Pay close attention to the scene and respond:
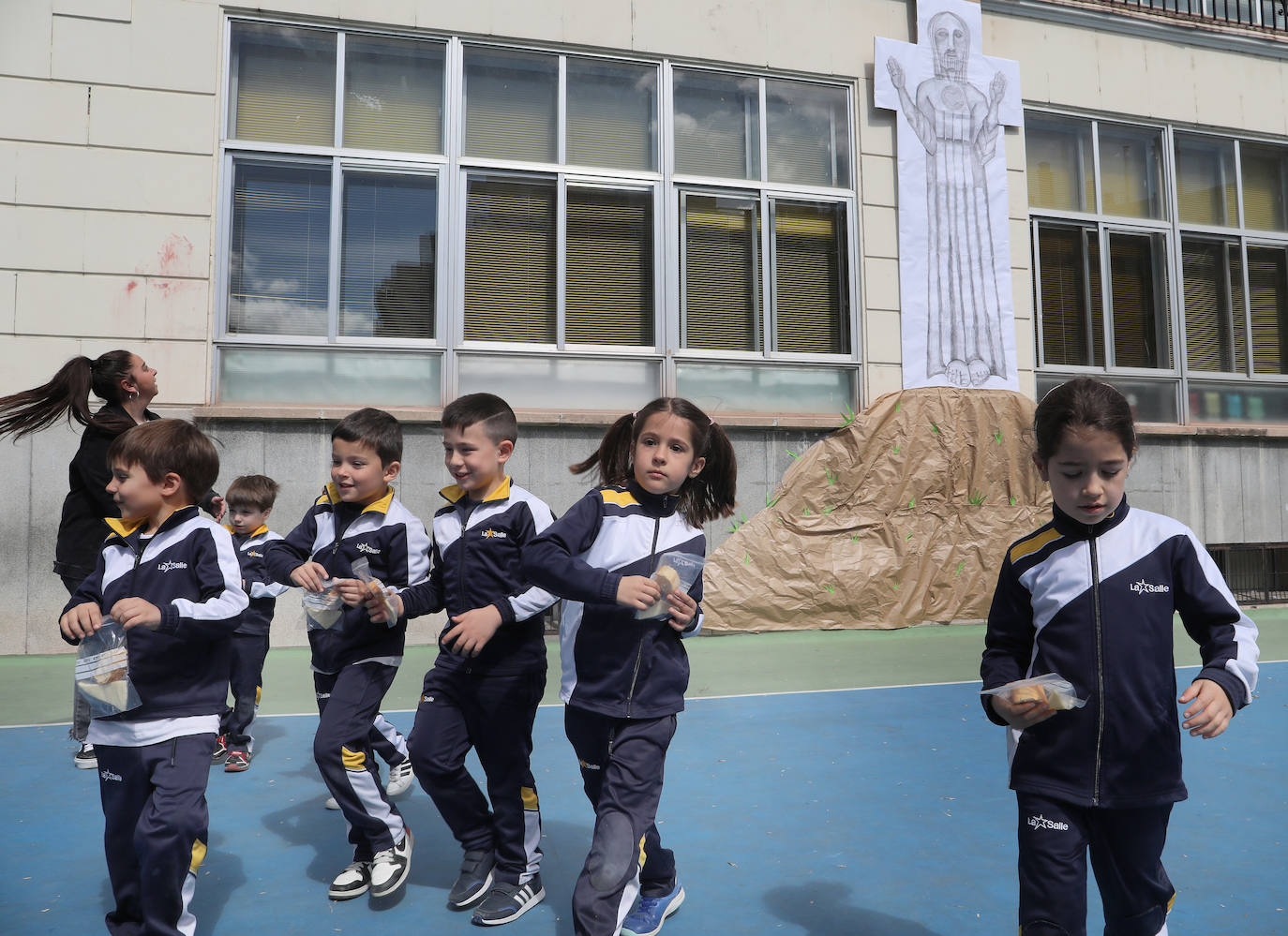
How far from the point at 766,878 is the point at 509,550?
1.54 meters

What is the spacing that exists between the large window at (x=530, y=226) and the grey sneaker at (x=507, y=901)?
293 inches

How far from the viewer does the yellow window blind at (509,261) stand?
10.7 meters

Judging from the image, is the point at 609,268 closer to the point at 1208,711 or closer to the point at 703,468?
the point at 703,468

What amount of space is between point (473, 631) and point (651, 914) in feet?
3.61

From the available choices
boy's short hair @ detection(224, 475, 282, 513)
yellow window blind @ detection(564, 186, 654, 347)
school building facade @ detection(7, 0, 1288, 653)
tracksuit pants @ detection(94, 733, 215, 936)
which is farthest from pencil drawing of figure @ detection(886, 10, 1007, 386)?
tracksuit pants @ detection(94, 733, 215, 936)

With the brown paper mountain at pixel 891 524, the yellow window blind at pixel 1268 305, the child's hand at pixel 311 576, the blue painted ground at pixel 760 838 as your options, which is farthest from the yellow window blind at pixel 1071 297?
the child's hand at pixel 311 576

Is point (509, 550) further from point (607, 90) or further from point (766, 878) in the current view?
point (607, 90)

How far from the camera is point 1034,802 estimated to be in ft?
8.18

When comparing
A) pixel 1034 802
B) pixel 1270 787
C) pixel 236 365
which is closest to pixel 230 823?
pixel 1034 802

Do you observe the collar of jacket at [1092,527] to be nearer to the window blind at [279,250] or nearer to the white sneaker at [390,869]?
the white sneaker at [390,869]

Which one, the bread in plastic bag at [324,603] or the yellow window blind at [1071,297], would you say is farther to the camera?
the yellow window blind at [1071,297]

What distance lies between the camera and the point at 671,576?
296 cm

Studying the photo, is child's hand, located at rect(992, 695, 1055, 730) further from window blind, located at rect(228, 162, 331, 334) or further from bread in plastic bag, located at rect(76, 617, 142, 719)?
window blind, located at rect(228, 162, 331, 334)

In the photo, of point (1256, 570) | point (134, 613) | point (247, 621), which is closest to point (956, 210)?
point (1256, 570)
